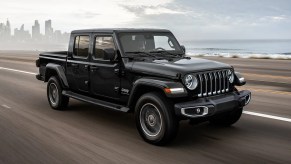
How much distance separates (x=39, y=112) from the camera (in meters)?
7.96

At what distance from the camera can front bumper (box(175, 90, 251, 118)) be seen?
195 inches

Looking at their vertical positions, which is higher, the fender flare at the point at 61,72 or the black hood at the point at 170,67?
the black hood at the point at 170,67

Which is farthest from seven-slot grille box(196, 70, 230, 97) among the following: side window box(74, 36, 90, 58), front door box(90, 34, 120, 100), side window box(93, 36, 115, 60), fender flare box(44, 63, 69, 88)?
fender flare box(44, 63, 69, 88)

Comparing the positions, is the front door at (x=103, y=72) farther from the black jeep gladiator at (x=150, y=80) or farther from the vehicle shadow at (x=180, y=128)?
the vehicle shadow at (x=180, y=128)

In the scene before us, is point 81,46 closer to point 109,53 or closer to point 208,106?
point 109,53

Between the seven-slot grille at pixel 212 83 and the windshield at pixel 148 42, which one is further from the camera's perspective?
the windshield at pixel 148 42

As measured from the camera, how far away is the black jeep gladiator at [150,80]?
510 cm

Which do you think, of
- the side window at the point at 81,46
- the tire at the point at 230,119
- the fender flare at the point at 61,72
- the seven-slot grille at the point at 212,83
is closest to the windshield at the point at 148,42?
the side window at the point at 81,46

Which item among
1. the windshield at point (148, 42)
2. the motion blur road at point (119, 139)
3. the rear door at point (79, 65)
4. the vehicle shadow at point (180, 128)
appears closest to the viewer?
the motion blur road at point (119, 139)

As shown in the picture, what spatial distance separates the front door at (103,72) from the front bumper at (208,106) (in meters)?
1.56

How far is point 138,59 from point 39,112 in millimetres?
A: 3177

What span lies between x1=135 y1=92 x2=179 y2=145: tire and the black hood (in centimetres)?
35

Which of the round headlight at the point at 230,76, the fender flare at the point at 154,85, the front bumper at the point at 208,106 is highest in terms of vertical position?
the round headlight at the point at 230,76

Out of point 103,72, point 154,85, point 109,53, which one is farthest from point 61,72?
point 154,85
